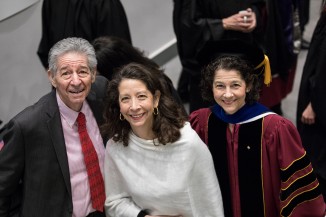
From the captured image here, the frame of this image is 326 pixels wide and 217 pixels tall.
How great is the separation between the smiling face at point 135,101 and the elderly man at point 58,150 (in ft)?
0.71

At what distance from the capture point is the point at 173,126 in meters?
2.90

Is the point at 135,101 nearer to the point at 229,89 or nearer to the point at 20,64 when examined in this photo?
the point at 229,89

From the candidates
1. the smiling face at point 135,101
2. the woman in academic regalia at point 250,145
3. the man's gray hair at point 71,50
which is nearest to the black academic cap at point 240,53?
the woman in academic regalia at point 250,145

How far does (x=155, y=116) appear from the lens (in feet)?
9.68

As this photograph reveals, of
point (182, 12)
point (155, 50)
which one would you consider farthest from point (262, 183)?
point (155, 50)

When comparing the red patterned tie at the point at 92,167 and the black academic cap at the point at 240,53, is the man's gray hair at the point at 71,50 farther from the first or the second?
the black academic cap at the point at 240,53

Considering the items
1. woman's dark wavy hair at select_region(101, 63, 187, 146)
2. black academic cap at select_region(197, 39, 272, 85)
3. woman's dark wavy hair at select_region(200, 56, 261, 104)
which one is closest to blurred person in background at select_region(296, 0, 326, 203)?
black academic cap at select_region(197, 39, 272, 85)

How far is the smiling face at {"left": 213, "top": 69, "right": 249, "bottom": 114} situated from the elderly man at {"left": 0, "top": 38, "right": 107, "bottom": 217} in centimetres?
63

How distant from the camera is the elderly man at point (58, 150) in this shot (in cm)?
290

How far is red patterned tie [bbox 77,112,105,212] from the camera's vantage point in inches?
121

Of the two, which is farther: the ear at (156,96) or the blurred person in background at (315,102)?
the blurred person in background at (315,102)

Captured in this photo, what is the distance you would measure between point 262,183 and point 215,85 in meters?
0.57

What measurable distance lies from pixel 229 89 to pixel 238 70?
11 centimetres

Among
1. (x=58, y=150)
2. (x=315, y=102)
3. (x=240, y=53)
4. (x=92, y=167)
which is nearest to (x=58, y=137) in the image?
(x=58, y=150)
